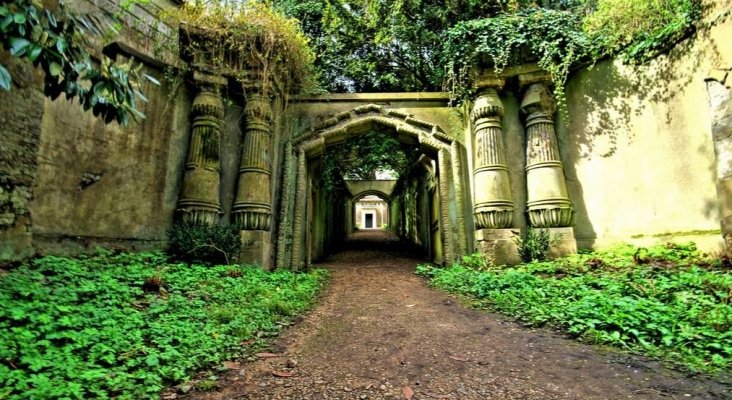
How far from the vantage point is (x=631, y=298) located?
140 inches

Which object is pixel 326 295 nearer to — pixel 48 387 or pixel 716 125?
pixel 48 387

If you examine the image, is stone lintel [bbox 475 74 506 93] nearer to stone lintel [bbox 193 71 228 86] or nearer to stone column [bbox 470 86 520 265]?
stone column [bbox 470 86 520 265]

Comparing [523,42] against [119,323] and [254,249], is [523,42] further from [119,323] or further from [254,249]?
[119,323]

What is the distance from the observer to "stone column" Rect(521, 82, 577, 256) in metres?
6.29

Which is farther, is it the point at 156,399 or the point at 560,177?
the point at 560,177

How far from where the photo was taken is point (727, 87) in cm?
459

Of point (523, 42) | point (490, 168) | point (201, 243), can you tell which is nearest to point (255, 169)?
point (201, 243)

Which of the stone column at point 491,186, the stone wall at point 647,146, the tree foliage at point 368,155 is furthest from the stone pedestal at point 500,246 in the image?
the tree foliage at point 368,155

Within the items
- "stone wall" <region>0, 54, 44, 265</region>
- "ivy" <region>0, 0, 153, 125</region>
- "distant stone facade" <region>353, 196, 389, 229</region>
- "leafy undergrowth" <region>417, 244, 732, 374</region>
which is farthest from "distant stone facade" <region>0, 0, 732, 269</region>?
"distant stone facade" <region>353, 196, 389, 229</region>

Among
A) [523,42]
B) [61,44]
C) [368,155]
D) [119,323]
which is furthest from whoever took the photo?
[368,155]

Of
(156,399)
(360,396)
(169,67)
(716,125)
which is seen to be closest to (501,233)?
(716,125)

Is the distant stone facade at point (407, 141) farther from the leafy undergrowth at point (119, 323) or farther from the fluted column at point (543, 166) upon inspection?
the leafy undergrowth at point (119, 323)

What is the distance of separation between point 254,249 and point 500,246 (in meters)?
4.59

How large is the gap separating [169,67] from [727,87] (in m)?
8.68
